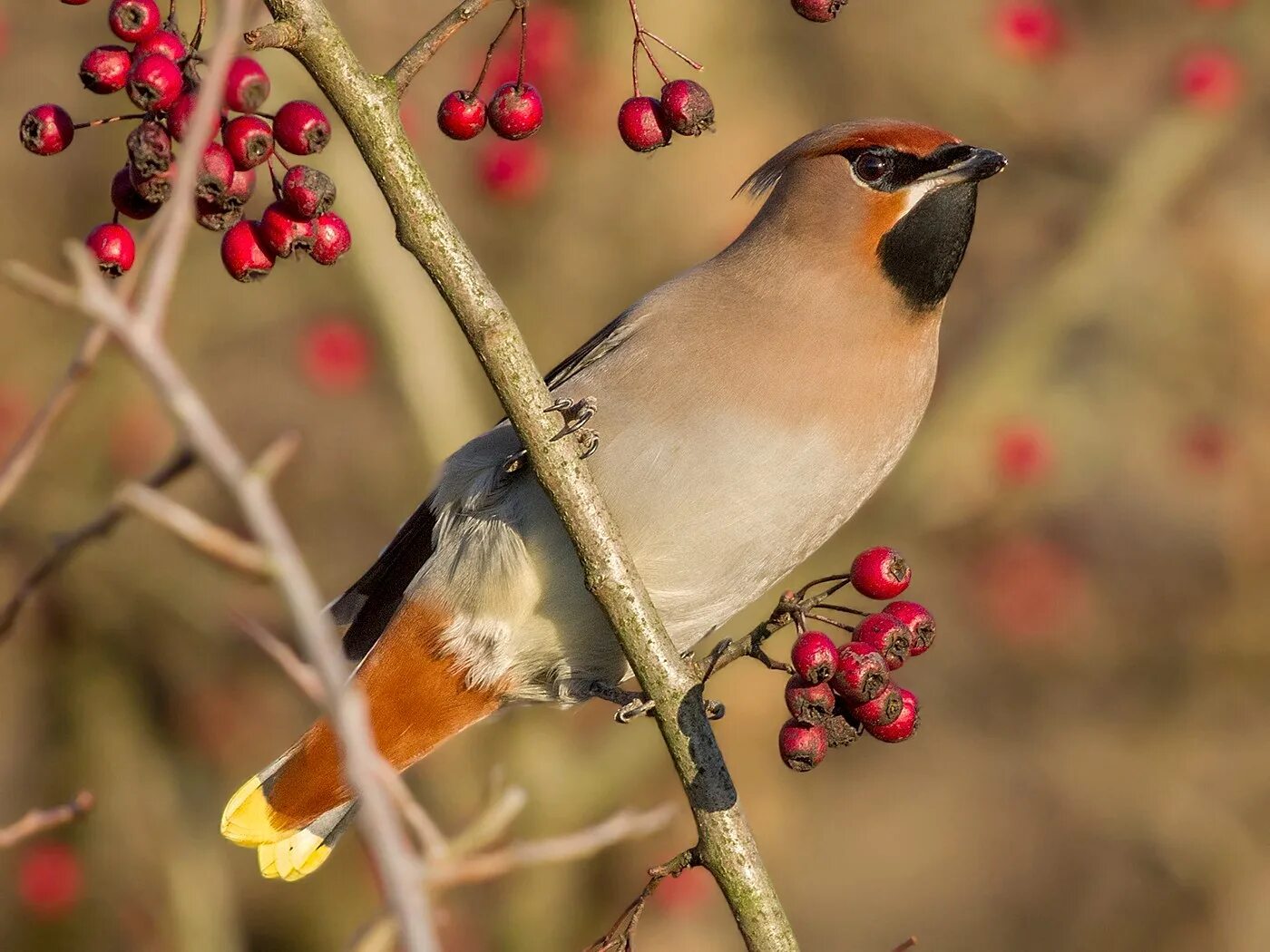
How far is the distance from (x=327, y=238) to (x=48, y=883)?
4.43 metres

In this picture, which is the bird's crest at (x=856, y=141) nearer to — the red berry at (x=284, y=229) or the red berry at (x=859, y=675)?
the red berry at (x=859, y=675)

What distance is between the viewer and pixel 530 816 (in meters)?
6.24

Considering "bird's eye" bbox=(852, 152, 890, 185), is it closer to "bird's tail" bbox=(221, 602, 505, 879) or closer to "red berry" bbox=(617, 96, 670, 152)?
"red berry" bbox=(617, 96, 670, 152)

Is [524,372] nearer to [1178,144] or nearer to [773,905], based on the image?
[773,905]

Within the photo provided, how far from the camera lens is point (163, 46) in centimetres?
217

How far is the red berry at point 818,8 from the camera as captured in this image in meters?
2.69

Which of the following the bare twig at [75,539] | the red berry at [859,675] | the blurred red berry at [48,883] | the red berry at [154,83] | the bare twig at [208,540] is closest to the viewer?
the bare twig at [208,540]

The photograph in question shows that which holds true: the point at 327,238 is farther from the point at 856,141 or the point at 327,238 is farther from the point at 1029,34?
the point at 1029,34

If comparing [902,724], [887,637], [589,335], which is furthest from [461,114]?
[589,335]

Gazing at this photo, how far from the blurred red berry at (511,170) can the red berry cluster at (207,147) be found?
12.0ft

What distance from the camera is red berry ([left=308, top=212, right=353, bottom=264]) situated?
8.08 ft

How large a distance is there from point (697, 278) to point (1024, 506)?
3.62m

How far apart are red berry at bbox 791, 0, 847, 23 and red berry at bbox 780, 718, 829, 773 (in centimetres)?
119

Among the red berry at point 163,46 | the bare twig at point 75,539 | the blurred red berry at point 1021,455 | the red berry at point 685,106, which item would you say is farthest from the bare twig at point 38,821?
the blurred red berry at point 1021,455
